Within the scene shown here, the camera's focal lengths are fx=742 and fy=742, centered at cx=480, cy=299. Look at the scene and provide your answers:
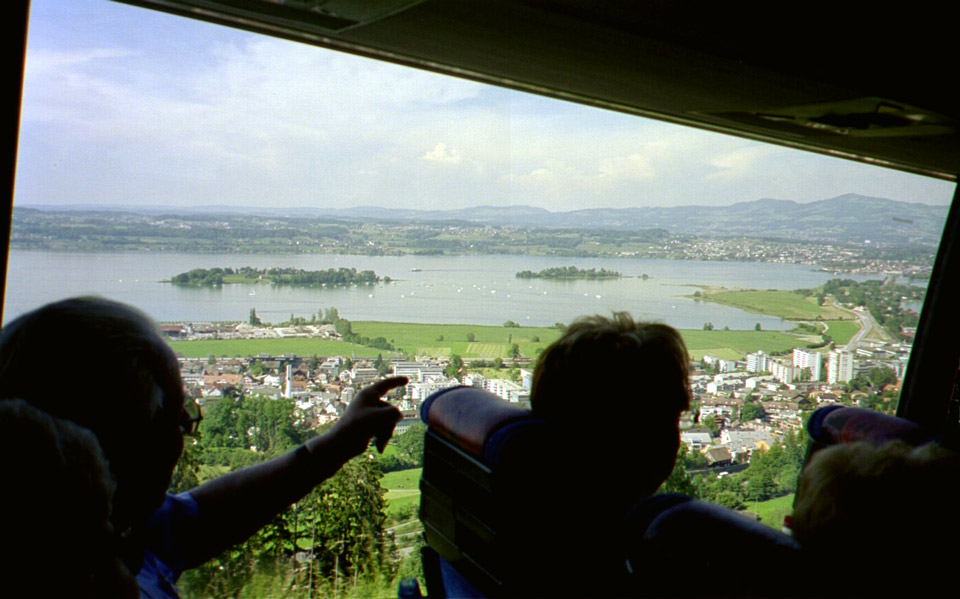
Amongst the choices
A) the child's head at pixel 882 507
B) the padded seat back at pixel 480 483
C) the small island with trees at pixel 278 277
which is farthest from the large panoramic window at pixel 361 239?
the child's head at pixel 882 507

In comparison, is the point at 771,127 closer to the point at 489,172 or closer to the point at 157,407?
the point at 489,172

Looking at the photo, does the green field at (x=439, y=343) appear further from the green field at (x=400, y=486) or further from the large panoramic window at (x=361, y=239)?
the green field at (x=400, y=486)

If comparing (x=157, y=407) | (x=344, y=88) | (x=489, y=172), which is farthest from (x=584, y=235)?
(x=157, y=407)

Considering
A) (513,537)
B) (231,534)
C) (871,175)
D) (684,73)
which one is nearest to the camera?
(513,537)

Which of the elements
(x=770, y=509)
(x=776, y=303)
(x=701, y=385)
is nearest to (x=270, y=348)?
(x=701, y=385)

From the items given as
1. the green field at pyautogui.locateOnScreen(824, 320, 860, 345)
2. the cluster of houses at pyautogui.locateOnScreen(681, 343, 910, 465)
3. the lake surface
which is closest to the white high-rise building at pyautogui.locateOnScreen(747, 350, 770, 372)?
the cluster of houses at pyautogui.locateOnScreen(681, 343, 910, 465)
